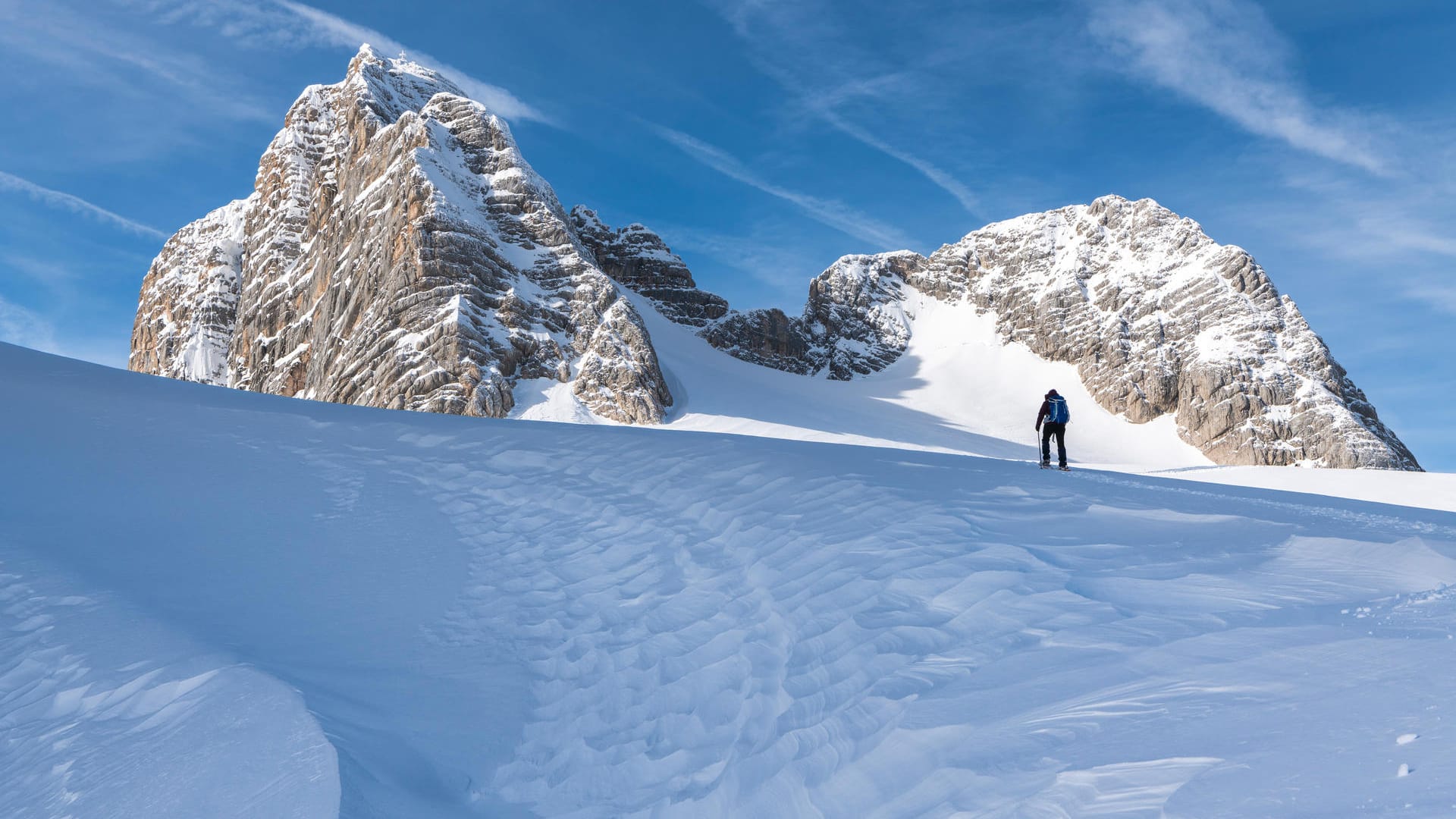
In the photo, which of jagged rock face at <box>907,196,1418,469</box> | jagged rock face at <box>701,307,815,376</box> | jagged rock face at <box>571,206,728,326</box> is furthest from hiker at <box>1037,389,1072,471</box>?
jagged rock face at <box>571,206,728,326</box>

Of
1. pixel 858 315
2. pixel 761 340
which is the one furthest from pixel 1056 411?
pixel 858 315

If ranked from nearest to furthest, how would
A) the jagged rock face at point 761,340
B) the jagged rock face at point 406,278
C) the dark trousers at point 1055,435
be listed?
1. the dark trousers at point 1055,435
2. the jagged rock face at point 406,278
3. the jagged rock face at point 761,340

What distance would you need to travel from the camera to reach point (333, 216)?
8044 centimetres

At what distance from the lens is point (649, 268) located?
104500 millimetres

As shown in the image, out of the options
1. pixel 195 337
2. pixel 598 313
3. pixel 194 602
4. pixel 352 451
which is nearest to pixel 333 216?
pixel 195 337

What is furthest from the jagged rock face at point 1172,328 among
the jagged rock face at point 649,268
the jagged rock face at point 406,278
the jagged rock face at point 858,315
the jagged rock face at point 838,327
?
the jagged rock face at point 406,278

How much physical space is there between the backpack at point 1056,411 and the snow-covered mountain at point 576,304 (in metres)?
47.3

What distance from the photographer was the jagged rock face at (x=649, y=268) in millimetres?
101750

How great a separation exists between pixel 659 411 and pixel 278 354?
137ft

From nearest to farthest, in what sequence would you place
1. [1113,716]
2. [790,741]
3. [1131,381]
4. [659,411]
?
[1113,716], [790,741], [659,411], [1131,381]

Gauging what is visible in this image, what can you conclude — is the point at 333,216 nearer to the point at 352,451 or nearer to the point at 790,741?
the point at 352,451

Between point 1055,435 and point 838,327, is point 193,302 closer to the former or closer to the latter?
point 838,327

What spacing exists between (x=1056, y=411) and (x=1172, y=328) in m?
86.8

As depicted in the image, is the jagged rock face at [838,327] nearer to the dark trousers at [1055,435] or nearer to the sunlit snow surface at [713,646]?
the dark trousers at [1055,435]
